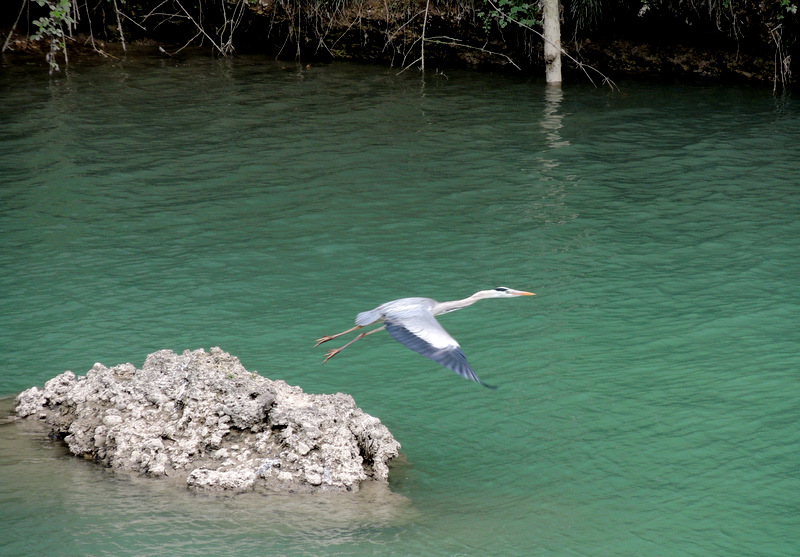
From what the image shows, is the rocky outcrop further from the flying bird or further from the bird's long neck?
the bird's long neck

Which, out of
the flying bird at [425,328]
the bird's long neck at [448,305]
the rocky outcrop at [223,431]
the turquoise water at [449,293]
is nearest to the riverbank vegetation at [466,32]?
the turquoise water at [449,293]

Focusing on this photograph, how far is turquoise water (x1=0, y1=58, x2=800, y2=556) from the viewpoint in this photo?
14.3ft

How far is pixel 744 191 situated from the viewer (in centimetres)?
992

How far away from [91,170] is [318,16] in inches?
325

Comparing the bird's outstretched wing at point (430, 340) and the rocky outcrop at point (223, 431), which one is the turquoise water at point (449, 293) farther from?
the bird's outstretched wing at point (430, 340)

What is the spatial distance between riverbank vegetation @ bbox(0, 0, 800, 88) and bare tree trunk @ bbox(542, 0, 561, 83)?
397 millimetres

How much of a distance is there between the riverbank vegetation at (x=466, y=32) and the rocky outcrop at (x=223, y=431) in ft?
35.4

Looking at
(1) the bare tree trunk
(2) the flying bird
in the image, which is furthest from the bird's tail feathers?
(1) the bare tree trunk

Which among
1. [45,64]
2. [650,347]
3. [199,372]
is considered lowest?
[650,347]

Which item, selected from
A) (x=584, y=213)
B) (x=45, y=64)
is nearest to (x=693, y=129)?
(x=584, y=213)

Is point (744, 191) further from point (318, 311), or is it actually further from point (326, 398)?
point (326, 398)

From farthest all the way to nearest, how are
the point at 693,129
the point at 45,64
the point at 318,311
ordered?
the point at 45,64 < the point at 693,129 < the point at 318,311

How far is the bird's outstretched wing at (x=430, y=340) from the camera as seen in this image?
170 inches

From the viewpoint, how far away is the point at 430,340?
4.64 m
